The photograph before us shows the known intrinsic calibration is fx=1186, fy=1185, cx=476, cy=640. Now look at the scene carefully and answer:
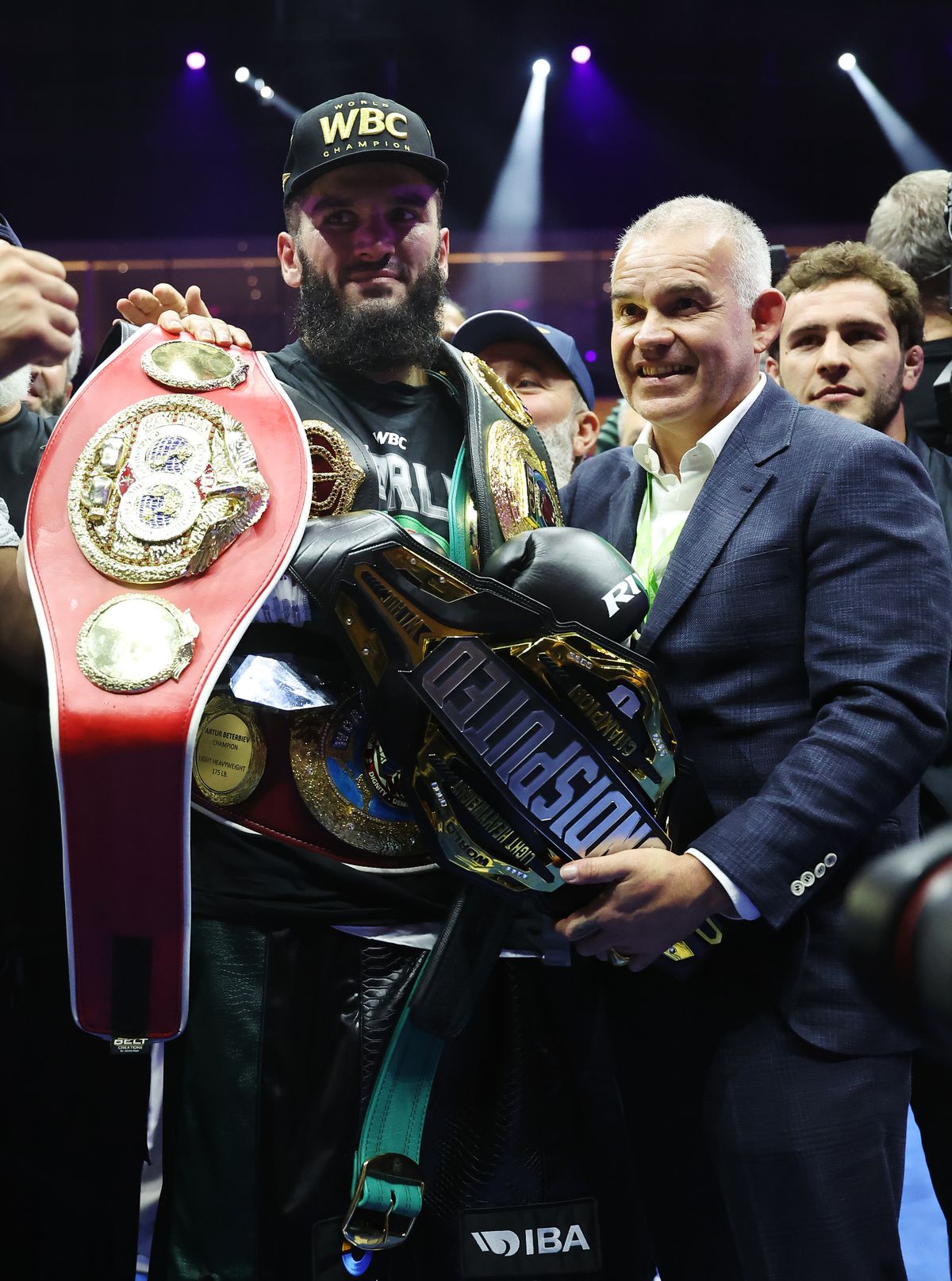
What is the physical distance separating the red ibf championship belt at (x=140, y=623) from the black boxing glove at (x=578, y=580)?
0.26 meters

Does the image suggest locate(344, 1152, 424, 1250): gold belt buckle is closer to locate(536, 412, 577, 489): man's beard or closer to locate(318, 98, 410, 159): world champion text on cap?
locate(318, 98, 410, 159): world champion text on cap

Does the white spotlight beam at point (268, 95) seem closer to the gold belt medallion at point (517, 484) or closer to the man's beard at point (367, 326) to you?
the man's beard at point (367, 326)

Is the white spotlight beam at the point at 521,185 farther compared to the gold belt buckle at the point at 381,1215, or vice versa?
the white spotlight beam at the point at 521,185

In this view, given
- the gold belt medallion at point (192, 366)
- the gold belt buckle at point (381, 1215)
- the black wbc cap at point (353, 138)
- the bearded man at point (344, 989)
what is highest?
the black wbc cap at point (353, 138)

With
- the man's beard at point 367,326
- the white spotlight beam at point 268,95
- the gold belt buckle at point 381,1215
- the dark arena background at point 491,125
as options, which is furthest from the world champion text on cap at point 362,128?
the white spotlight beam at point 268,95

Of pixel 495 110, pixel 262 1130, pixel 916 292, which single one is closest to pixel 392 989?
pixel 262 1130

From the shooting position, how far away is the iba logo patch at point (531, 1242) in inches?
58.6

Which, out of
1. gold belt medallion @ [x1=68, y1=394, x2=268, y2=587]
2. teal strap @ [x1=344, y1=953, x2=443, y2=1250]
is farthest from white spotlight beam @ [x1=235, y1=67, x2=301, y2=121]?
teal strap @ [x1=344, y1=953, x2=443, y2=1250]

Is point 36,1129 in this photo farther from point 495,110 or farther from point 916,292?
point 495,110

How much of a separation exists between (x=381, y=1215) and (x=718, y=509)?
943mm

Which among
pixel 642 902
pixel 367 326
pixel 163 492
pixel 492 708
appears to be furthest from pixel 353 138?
pixel 642 902

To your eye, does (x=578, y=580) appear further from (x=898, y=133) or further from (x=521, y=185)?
(x=898, y=133)

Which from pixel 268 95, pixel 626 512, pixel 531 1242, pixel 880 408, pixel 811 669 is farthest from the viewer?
pixel 268 95

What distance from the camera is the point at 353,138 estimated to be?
162cm
